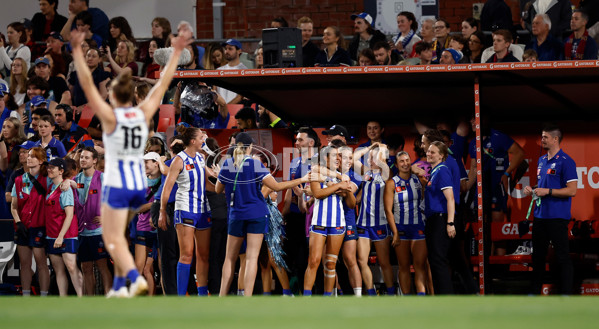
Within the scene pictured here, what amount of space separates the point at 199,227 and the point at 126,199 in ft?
11.3

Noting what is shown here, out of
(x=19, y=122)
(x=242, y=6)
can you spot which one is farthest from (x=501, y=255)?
(x=242, y=6)

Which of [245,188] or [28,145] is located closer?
[245,188]

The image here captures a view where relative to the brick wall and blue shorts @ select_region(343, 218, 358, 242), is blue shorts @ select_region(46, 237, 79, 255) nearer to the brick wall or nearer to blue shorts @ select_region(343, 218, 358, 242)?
blue shorts @ select_region(343, 218, 358, 242)

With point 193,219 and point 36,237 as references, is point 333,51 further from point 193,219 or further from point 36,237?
point 36,237

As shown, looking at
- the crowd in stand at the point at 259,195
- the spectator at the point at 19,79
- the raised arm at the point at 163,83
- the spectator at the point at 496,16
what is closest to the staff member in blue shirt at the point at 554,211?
the crowd in stand at the point at 259,195

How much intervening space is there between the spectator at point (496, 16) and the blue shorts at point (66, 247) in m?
7.39

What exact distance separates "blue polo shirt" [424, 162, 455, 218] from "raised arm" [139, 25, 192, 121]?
3.75 meters

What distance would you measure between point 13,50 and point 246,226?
8128mm

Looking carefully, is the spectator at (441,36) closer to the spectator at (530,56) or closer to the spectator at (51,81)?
the spectator at (530,56)

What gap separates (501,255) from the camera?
11578 mm

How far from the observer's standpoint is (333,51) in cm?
1339

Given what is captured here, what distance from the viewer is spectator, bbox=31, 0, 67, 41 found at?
674 inches

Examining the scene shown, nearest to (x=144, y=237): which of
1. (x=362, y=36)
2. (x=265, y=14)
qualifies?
(x=362, y=36)

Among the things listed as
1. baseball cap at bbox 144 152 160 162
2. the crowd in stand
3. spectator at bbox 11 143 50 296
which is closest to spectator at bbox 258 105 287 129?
the crowd in stand
